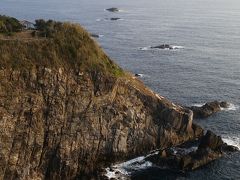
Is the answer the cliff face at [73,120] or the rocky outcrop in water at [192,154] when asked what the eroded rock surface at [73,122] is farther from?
the rocky outcrop in water at [192,154]

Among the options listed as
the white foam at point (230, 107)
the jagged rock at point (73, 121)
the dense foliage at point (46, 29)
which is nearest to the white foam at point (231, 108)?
the white foam at point (230, 107)

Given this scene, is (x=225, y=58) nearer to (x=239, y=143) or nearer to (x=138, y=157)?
(x=239, y=143)

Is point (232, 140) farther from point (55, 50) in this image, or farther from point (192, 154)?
point (55, 50)

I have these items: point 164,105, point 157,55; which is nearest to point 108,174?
point 164,105

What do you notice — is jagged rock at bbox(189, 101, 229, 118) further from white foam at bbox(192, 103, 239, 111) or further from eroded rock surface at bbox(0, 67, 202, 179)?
eroded rock surface at bbox(0, 67, 202, 179)

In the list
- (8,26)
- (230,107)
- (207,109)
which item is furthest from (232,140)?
(8,26)
